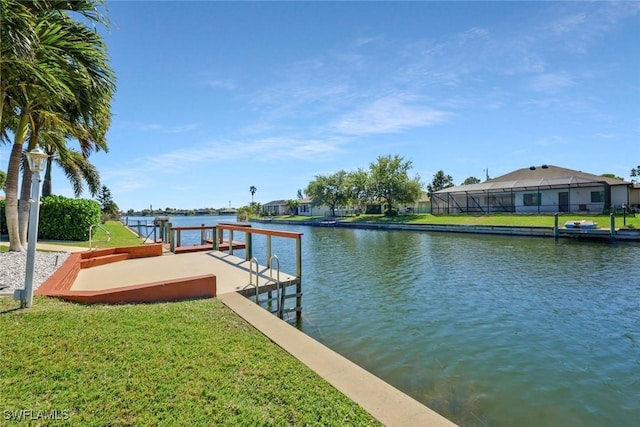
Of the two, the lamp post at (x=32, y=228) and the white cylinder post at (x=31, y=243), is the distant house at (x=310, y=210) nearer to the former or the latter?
the lamp post at (x=32, y=228)

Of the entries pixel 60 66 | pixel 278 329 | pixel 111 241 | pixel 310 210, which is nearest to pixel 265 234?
pixel 278 329

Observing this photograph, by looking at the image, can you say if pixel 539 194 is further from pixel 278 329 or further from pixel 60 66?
pixel 60 66

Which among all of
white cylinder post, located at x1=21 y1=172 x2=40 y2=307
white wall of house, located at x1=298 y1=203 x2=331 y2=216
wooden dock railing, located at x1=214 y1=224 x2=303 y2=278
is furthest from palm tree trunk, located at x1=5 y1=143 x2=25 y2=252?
white wall of house, located at x1=298 y1=203 x2=331 y2=216

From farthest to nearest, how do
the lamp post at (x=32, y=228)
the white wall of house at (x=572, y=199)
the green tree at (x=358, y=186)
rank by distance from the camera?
the green tree at (x=358, y=186)
the white wall of house at (x=572, y=199)
the lamp post at (x=32, y=228)

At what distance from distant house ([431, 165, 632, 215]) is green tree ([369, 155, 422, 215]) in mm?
3132

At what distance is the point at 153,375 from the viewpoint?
297 cm

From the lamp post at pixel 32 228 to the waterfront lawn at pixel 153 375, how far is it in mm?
192

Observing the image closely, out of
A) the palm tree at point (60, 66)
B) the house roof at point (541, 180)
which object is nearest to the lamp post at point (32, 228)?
the palm tree at point (60, 66)

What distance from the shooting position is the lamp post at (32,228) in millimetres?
4402

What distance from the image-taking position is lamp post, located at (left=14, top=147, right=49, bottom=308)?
4402 mm

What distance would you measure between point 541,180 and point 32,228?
41170 mm

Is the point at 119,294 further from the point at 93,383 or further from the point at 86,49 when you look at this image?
the point at 86,49

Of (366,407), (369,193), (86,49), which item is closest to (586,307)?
(366,407)

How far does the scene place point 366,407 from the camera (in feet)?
8.80
